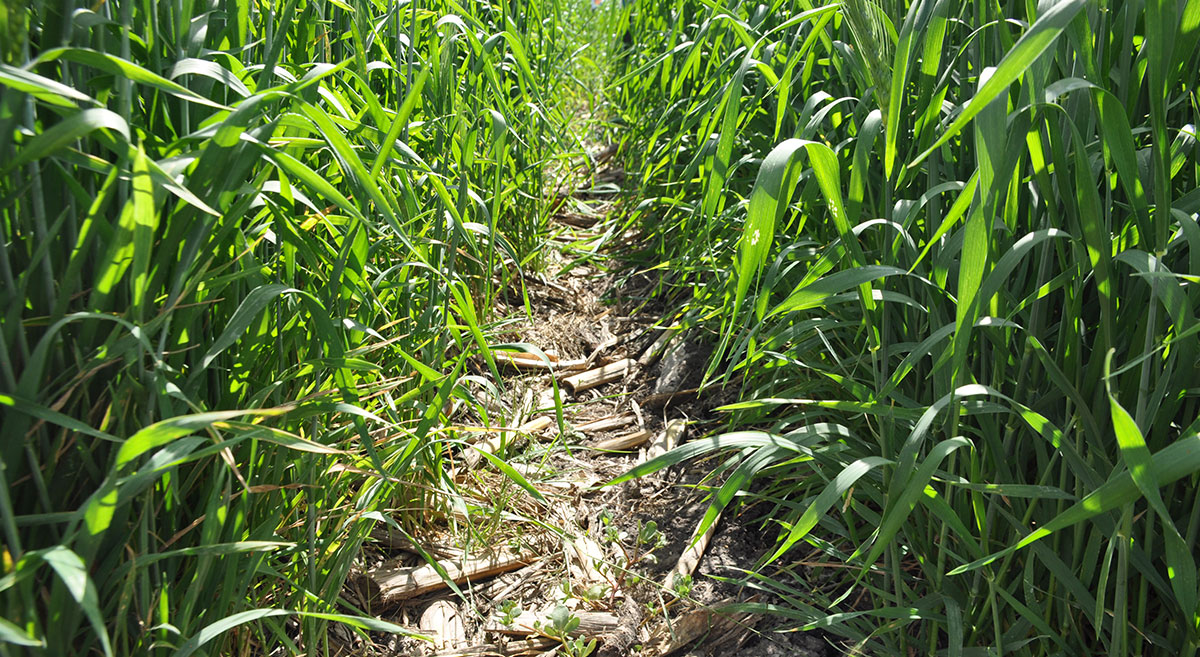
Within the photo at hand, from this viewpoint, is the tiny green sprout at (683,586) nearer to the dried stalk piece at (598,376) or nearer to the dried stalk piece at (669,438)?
the dried stalk piece at (669,438)

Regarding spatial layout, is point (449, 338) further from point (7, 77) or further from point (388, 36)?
point (7, 77)

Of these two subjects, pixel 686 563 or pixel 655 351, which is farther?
pixel 655 351

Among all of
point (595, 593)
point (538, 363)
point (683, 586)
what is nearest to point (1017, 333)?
point (683, 586)

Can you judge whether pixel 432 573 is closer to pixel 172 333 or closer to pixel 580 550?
pixel 580 550

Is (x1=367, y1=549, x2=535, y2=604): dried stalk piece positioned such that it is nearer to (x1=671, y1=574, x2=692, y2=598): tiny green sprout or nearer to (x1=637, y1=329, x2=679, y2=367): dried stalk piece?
(x1=671, y1=574, x2=692, y2=598): tiny green sprout

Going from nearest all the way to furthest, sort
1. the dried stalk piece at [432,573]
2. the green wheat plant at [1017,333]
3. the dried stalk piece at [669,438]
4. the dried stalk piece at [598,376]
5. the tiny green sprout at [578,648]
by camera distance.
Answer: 1. the green wheat plant at [1017,333]
2. the tiny green sprout at [578,648]
3. the dried stalk piece at [432,573]
4. the dried stalk piece at [669,438]
5. the dried stalk piece at [598,376]

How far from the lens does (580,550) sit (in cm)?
138

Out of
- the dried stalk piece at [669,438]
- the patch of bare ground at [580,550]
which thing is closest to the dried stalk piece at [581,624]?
the patch of bare ground at [580,550]

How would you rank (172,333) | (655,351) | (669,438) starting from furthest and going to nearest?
(655,351) < (669,438) < (172,333)

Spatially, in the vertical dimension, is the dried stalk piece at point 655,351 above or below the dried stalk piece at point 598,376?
above

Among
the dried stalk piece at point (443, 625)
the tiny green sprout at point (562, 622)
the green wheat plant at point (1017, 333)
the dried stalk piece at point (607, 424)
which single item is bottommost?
the dried stalk piece at point (607, 424)

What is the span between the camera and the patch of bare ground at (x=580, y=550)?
1.17 meters

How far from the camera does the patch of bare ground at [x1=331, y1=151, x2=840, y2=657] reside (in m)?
1.17

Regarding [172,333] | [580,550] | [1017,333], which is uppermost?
[172,333]
